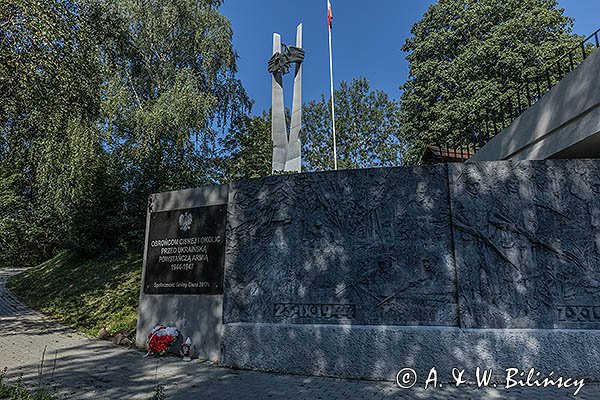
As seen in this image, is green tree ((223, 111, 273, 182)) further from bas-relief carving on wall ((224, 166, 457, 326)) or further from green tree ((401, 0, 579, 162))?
bas-relief carving on wall ((224, 166, 457, 326))

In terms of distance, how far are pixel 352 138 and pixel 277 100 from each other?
16.1 m

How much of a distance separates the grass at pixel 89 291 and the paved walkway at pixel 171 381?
1453 mm

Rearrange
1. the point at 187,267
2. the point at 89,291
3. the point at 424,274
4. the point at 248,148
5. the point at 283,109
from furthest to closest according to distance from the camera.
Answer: the point at 248,148 → the point at 283,109 → the point at 89,291 → the point at 187,267 → the point at 424,274

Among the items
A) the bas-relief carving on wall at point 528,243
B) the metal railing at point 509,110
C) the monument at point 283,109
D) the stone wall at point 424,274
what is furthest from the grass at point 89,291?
the metal railing at point 509,110

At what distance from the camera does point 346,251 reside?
539 centimetres

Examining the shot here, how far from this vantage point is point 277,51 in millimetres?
16906

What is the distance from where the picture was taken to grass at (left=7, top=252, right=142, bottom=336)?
833cm

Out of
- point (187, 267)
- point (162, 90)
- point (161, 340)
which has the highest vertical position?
point (162, 90)

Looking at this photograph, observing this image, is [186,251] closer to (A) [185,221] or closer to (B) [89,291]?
(A) [185,221]

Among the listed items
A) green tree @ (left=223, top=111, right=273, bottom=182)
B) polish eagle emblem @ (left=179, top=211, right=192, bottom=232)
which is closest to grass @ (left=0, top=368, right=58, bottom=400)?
polish eagle emblem @ (left=179, top=211, right=192, bottom=232)

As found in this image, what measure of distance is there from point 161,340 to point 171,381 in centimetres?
130

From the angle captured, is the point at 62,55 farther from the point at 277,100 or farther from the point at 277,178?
the point at 277,100

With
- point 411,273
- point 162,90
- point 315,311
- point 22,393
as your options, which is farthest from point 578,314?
point 162,90

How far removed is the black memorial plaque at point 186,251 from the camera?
6141 mm
